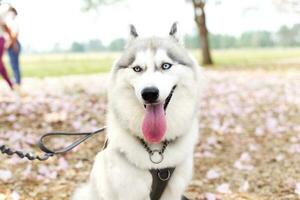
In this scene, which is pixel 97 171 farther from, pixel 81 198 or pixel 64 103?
pixel 64 103

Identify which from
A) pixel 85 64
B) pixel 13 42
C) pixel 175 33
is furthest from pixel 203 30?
pixel 175 33

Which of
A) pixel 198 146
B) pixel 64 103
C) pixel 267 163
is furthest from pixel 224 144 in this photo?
pixel 64 103

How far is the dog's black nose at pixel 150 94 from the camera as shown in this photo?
127 inches

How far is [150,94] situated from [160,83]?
112 mm

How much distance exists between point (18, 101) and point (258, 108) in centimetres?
551

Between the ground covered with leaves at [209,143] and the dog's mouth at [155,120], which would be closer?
the dog's mouth at [155,120]

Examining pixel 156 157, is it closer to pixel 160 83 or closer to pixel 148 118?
pixel 148 118

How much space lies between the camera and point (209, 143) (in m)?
7.89

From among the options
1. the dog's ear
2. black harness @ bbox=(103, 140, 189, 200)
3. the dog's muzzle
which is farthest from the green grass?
the dog's muzzle

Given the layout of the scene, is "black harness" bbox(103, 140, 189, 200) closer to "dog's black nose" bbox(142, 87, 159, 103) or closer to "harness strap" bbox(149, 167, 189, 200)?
"harness strap" bbox(149, 167, 189, 200)

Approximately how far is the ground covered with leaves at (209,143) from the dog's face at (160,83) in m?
2.15

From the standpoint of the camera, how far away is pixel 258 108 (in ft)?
35.8

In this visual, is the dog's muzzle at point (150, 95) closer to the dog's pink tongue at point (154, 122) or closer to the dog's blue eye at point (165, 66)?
the dog's pink tongue at point (154, 122)

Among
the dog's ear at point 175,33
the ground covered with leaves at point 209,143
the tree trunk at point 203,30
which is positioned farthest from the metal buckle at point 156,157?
the tree trunk at point 203,30
